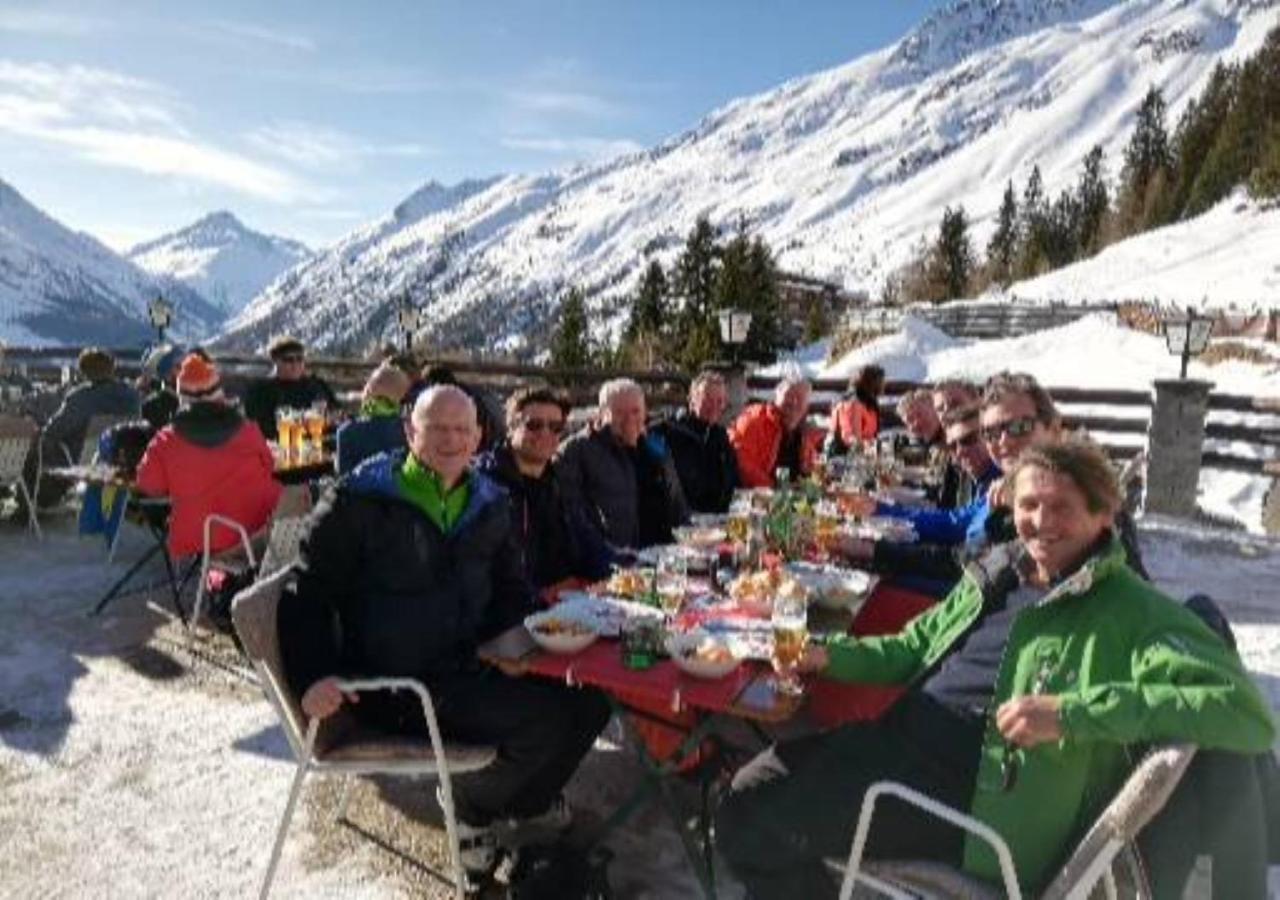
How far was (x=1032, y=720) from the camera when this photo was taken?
94.3 inches

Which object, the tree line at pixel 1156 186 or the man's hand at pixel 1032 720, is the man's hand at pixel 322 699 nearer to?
the man's hand at pixel 1032 720

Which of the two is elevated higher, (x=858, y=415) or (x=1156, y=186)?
(x=1156, y=186)

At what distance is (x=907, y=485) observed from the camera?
7434mm

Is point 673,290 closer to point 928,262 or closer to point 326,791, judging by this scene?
point 928,262

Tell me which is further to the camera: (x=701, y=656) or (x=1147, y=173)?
(x=1147, y=173)

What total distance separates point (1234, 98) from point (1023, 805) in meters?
61.2

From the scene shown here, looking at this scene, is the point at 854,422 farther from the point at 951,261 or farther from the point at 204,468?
the point at 951,261

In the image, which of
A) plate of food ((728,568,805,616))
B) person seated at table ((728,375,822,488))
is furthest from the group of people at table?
person seated at table ((728,375,822,488))

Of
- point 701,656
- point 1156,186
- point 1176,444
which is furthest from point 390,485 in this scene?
point 1156,186

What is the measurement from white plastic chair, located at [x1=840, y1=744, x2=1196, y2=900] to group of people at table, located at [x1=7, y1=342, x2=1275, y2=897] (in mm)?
66

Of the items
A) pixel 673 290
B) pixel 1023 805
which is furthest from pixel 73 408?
pixel 673 290

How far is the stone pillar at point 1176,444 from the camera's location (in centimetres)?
1056

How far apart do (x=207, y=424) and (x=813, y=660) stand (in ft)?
12.3

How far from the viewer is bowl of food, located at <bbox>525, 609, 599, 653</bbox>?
3.16 m
